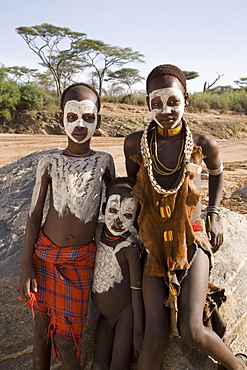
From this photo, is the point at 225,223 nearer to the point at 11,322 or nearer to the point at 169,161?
the point at 169,161

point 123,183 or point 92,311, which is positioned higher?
point 123,183

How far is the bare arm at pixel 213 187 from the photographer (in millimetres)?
2297

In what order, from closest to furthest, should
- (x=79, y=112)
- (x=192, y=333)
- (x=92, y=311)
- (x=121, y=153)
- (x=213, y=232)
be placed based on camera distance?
(x=192, y=333) < (x=79, y=112) < (x=213, y=232) < (x=92, y=311) < (x=121, y=153)

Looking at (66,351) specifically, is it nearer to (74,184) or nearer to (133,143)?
(74,184)

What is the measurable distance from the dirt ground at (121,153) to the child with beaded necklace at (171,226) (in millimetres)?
3427

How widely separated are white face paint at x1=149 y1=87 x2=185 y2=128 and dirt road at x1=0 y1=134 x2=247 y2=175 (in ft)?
21.0

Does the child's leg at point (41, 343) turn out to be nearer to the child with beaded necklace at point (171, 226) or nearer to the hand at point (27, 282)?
the hand at point (27, 282)

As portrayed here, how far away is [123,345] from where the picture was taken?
6.78 ft

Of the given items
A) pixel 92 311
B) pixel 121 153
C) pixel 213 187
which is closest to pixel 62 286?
pixel 92 311

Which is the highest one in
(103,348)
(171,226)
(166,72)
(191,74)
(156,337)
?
(191,74)

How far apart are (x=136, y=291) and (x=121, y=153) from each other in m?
8.62

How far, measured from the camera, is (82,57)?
24375 mm

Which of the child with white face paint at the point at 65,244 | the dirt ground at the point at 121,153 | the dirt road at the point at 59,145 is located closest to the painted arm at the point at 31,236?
the child with white face paint at the point at 65,244

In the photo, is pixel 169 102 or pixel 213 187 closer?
pixel 169 102
